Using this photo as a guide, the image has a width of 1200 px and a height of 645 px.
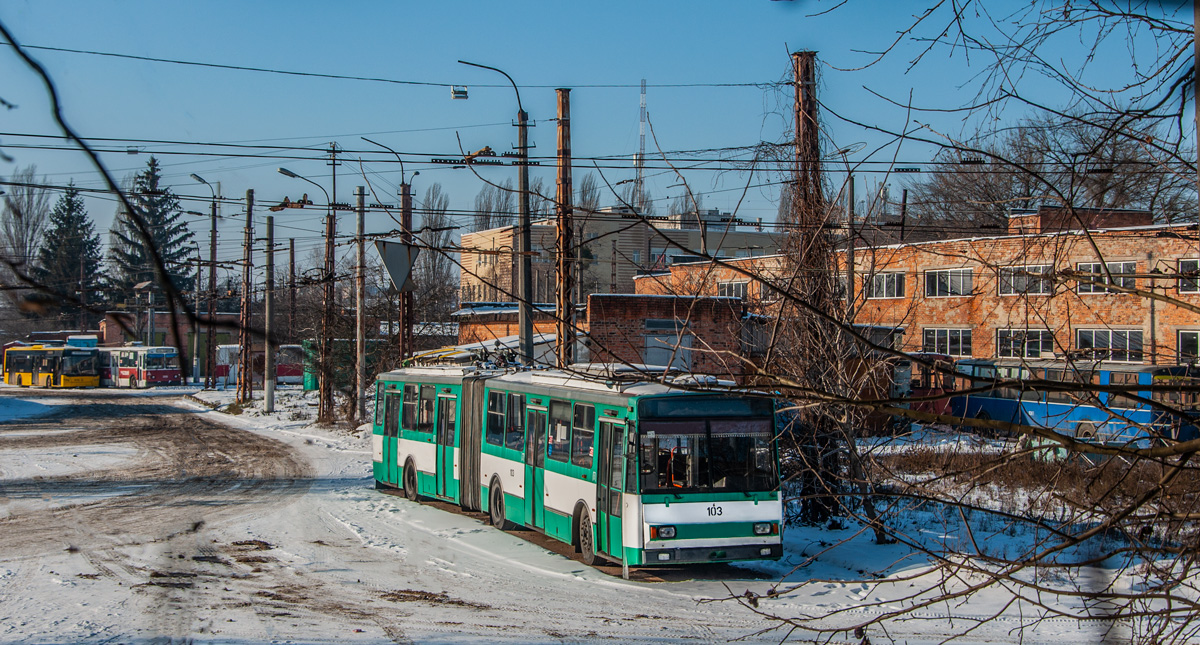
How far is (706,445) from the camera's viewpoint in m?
13.4

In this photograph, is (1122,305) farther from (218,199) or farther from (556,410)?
(218,199)

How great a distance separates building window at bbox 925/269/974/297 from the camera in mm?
7670

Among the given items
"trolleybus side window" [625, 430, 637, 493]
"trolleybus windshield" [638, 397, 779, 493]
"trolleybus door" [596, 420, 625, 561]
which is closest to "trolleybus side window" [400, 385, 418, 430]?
"trolleybus door" [596, 420, 625, 561]

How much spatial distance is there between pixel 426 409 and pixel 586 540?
688 cm

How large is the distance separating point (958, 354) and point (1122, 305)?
40927mm

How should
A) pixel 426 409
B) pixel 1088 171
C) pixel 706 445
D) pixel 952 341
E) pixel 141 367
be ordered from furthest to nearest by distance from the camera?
pixel 141 367
pixel 952 341
pixel 426 409
pixel 706 445
pixel 1088 171

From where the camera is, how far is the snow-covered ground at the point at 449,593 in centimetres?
1016

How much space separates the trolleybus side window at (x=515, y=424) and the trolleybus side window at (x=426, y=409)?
3465mm

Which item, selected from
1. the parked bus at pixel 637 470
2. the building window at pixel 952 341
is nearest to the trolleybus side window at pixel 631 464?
the parked bus at pixel 637 470

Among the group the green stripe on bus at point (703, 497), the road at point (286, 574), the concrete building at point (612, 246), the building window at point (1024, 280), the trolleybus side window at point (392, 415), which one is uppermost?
the concrete building at point (612, 246)

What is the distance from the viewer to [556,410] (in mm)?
15328

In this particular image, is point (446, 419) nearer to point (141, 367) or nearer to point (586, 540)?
point (586, 540)

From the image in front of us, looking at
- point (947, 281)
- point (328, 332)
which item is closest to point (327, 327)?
point (328, 332)

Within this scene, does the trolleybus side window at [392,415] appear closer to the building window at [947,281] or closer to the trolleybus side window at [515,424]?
the trolleybus side window at [515,424]
